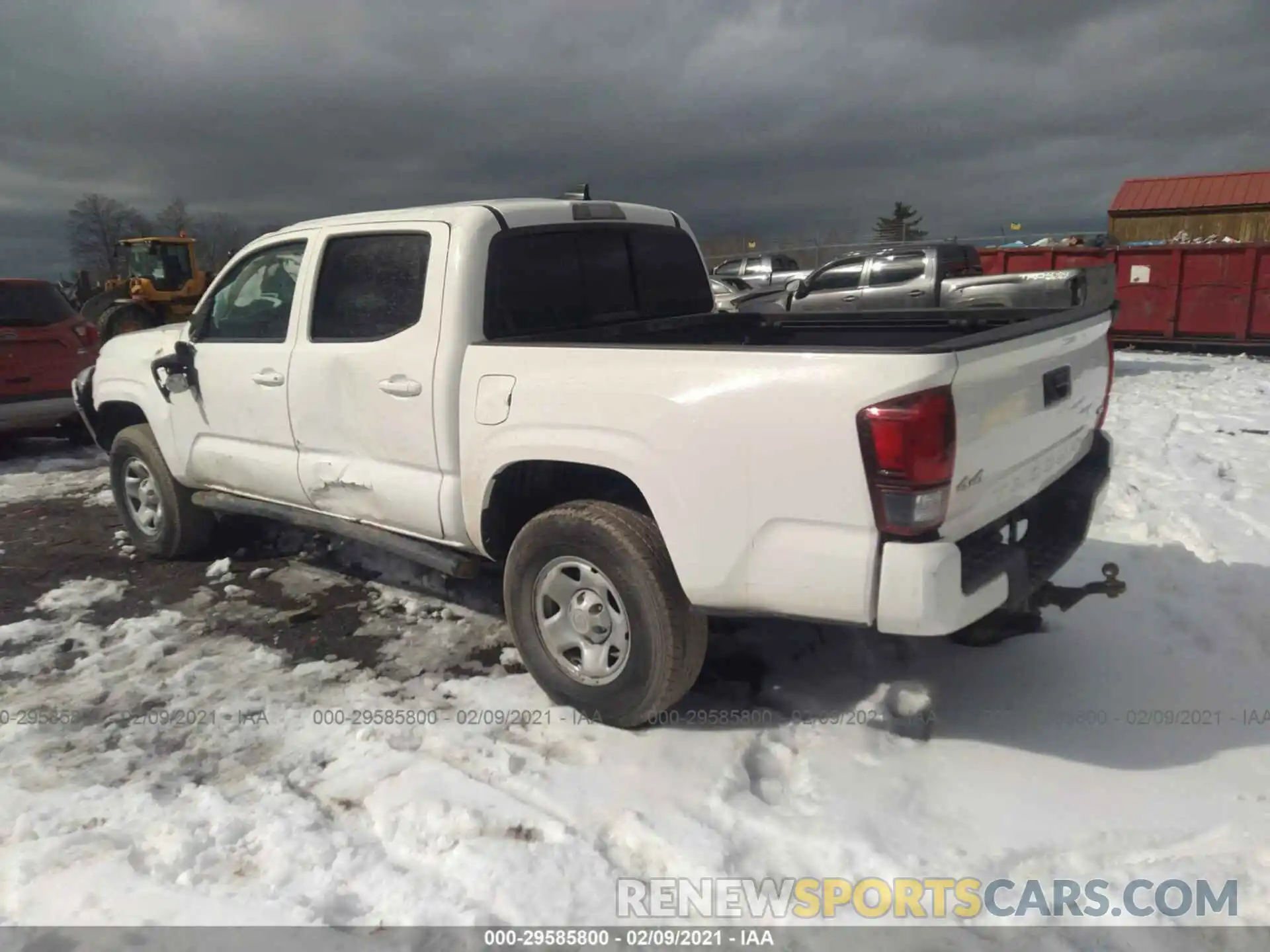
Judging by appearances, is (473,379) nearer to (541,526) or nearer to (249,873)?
(541,526)

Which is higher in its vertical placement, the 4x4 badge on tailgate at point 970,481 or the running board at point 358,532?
the 4x4 badge on tailgate at point 970,481

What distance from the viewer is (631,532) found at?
3.18 meters

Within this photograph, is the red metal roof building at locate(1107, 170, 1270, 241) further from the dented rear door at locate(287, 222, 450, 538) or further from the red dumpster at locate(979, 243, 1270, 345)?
the dented rear door at locate(287, 222, 450, 538)

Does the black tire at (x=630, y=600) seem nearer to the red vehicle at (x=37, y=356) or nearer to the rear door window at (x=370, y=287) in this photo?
the rear door window at (x=370, y=287)

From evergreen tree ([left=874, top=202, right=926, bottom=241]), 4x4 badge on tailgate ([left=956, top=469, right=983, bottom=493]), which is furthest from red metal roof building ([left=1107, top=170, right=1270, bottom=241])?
4x4 badge on tailgate ([left=956, top=469, right=983, bottom=493])

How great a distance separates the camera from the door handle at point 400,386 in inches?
146

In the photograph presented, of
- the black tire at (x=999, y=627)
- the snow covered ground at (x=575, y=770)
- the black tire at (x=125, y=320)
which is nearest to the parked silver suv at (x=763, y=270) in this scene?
the black tire at (x=125, y=320)

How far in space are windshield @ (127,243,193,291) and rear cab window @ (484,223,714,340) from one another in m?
18.5

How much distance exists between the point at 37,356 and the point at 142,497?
433 centimetres

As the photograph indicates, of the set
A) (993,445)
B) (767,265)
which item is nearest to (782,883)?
(993,445)

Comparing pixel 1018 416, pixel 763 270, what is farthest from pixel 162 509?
pixel 763 270

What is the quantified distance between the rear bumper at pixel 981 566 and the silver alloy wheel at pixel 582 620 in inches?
40.4

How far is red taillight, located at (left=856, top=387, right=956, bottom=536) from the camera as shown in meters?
2.54

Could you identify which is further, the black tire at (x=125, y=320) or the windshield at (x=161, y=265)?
the windshield at (x=161, y=265)
